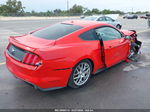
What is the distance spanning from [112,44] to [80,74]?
4.24ft

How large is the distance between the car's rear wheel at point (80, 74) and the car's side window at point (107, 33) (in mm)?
869

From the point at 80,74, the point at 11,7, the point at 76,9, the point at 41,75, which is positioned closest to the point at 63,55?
the point at 41,75

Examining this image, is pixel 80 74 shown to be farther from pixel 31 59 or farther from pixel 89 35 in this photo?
pixel 31 59

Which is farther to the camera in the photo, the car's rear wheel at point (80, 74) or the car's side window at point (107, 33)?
the car's side window at point (107, 33)

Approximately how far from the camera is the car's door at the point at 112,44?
155 inches

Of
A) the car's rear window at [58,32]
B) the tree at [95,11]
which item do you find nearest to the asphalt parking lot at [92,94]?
the car's rear window at [58,32]

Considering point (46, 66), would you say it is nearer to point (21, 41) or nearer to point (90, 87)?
point (21, 41)

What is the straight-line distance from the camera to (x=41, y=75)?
2.82 meters

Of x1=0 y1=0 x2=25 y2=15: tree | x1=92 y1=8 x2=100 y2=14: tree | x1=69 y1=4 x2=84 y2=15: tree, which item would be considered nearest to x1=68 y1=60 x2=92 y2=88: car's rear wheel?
x1=0 y1=0 x2=25 y2=15: tree

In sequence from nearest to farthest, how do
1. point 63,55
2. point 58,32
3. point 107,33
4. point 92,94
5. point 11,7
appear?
point 63,55 < point 92,94 < point 58,32 < point 107,33 < point 11,7

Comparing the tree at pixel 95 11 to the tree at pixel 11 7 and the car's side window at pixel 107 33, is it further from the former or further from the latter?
the car's side window at pixel 107 33

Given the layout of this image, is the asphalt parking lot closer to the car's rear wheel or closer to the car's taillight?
the car's rear wheel

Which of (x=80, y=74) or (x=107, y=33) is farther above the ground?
(x=107, y=33)

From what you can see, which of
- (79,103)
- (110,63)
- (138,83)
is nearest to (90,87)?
(79,103)
